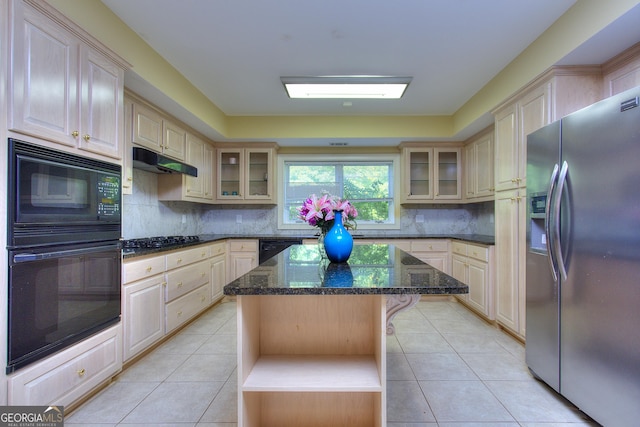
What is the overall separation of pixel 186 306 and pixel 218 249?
0.91 meters

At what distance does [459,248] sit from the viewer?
12.5 ft

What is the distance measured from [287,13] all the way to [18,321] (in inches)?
91.6

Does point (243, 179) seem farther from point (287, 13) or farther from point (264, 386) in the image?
point (264, 386)

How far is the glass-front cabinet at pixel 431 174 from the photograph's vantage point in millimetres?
4316

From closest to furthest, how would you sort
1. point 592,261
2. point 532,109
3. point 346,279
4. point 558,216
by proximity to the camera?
1. point 346,279
2. point 592,261
3. point 558,216
4. point 532,109

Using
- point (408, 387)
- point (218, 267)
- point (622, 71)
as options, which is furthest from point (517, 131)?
point (218, 267)

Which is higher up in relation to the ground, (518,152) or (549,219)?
(518,152)

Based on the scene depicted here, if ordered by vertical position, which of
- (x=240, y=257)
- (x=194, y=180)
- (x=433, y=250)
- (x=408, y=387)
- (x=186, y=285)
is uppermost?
(x=194, y=180)

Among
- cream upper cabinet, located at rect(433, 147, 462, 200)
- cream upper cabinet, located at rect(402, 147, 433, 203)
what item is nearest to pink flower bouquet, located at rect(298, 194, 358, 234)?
cream upper cabinet, located at rect(402, 147, 433, 203)

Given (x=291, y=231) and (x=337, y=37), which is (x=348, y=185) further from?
(x=337, y=37)

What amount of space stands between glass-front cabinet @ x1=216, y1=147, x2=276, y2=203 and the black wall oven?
92.3 inches

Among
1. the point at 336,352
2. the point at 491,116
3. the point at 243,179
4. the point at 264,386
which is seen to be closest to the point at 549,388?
the point at 336,352

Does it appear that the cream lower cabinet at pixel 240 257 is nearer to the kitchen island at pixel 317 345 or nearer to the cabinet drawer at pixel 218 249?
the cabinet drawer at pixel 218 249

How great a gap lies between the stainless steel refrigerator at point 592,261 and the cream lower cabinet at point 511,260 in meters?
0.63
